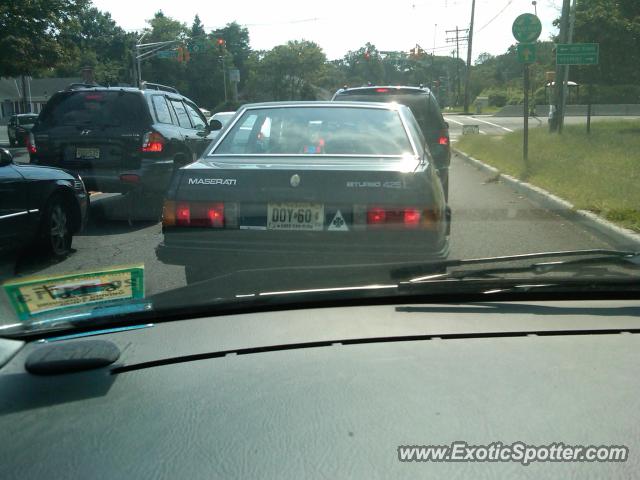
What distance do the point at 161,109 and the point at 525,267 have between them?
8191mm

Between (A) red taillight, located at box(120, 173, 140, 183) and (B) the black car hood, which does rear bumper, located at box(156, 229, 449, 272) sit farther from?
(A) red taillight, located at box(120, 173, 140, 183)

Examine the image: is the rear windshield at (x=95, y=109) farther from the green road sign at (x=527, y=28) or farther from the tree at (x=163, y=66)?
the tree at (x=163, y=66)

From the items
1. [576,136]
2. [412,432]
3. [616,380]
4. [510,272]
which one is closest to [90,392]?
[412,432]

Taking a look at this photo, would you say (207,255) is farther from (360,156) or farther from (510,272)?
(510,272)

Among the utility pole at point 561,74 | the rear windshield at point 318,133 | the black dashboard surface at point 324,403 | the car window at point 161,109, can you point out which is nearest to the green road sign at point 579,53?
the utility pole at point 561,74

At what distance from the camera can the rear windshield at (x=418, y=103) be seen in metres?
10.8

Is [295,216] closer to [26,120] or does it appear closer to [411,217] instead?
[411,217]

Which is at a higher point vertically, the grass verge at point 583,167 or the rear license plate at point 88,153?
the rear license plate at point 88,153

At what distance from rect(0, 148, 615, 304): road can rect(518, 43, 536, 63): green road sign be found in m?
3.69

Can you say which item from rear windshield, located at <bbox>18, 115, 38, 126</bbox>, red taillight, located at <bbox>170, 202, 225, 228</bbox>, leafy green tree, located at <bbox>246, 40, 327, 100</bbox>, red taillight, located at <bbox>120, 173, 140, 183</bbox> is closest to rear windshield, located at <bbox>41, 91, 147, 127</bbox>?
red taillight, located at <bbox>120, 173, 140, 183</bbox>

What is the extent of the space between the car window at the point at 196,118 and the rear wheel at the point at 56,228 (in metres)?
4.98

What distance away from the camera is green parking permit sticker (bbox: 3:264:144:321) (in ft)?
10.1

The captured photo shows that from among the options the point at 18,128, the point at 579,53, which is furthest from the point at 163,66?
the point at 579,53

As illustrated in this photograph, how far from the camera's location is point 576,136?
70.7ft
